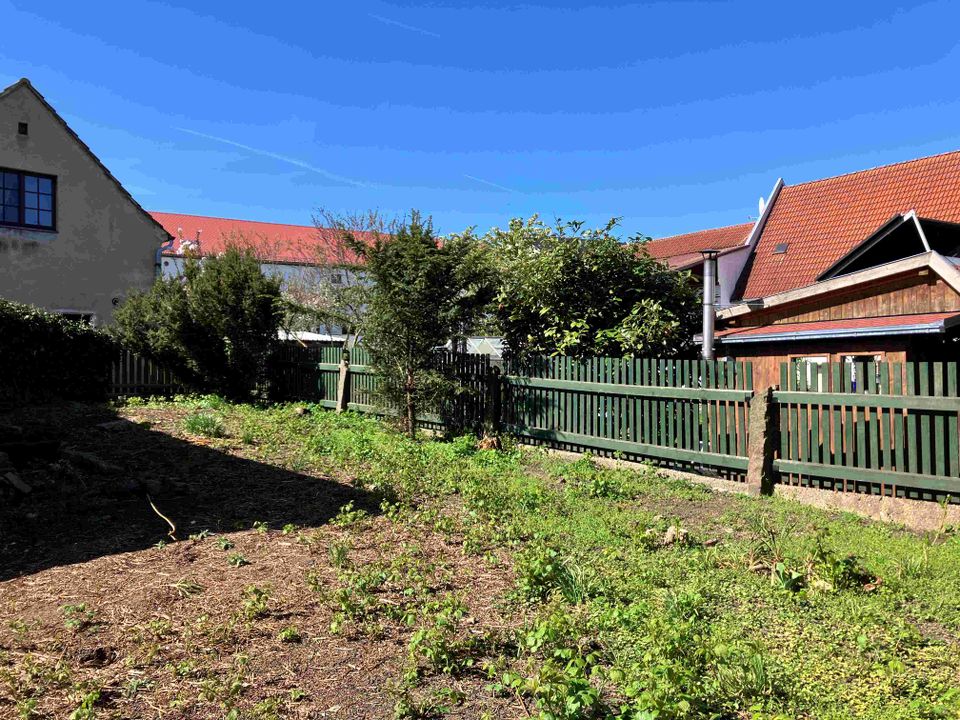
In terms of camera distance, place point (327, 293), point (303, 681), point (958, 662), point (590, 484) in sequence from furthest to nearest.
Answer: point (327, 293) < point (590, 484) < point (958, 662) < point (303, 681)

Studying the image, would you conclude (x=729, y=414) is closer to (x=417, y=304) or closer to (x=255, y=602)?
(x=417, y=304)

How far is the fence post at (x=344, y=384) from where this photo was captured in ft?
46.8

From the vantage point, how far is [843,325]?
34.3 ft

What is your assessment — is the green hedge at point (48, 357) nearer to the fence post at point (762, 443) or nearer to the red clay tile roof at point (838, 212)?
the fence post at point (762, 443)

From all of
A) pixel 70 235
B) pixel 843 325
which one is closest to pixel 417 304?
pixel 843 325

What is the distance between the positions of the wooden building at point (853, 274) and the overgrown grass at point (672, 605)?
9.22 feet

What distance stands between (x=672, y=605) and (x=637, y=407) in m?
5.21

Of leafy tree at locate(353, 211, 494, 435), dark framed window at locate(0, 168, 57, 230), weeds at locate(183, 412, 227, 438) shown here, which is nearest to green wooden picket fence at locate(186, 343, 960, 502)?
leafy tree at locate(353, 211, 494, 435)

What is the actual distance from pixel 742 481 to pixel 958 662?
15.4ft

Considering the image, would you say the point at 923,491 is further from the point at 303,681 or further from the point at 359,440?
the point at 359,440

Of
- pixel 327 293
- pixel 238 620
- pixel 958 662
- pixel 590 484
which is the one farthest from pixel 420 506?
pixel 327 293

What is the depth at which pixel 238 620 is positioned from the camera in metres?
4.20

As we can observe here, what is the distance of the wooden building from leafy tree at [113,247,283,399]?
9814 mm

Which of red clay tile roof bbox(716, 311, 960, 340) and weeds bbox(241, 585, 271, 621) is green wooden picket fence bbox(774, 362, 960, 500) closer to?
red clay tile roof bbox(716, 311, 960, 340)
